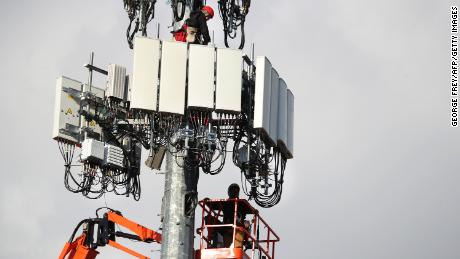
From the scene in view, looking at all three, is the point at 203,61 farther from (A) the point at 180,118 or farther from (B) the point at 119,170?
(B) the point at 119,170

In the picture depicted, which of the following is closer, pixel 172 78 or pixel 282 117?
pixel 172 78

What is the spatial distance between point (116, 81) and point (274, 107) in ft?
21.5

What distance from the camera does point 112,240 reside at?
212 feet

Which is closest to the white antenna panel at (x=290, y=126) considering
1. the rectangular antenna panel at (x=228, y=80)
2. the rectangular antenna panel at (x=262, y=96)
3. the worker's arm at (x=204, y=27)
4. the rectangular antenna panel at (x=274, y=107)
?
the rectangular antenna panel at (x=274, y=107)

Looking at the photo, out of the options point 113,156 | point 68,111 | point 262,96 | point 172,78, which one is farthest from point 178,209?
point 68,111

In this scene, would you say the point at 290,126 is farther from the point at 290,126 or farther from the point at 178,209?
the point at 178,209

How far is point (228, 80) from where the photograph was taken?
6097 centimetres

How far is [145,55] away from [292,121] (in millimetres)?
8120

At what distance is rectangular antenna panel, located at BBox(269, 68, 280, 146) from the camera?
Result: 6262cm

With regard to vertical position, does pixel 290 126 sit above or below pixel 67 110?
below

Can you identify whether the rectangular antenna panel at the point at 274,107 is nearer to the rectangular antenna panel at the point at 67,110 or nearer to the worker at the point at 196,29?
the worker at the point at 196,29

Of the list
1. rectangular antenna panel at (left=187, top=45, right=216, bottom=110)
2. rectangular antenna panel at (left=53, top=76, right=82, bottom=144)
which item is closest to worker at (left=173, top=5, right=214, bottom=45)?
rectangular antenna panel at (left=187, top=45, right=216, bottom=110)

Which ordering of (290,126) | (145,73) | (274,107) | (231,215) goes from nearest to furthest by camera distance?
(145,73), (231,215), (274,107), (290,126)

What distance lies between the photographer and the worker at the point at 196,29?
62969 mm
